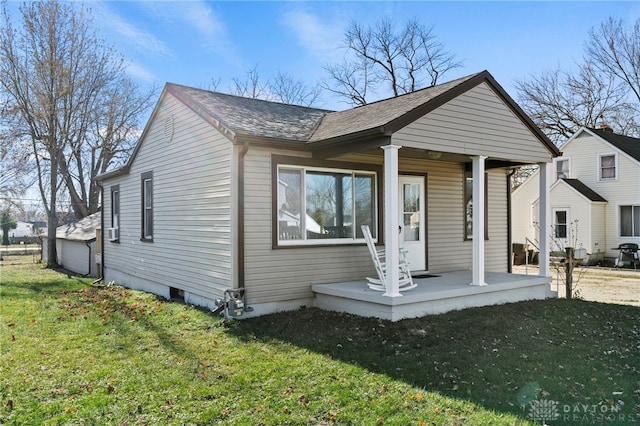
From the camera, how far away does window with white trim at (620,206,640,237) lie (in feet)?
63.4

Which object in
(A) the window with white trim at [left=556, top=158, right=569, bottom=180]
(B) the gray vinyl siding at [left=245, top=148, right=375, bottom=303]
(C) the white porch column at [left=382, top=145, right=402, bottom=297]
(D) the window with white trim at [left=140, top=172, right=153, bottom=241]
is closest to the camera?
(C) the white porch column at [left=382, top=145, right=402, bottom=297]

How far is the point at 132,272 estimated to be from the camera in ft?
38.6

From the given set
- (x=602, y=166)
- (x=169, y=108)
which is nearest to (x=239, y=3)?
(x=169, y=108)

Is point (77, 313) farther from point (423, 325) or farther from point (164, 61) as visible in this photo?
point (164, 61)

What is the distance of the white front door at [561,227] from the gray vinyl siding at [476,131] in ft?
42.6

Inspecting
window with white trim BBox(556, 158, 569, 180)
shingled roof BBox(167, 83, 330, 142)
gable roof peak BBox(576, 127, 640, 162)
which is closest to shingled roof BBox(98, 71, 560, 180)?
shingled roof BBox(167, 83, 330, 142)

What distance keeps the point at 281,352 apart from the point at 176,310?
327 centimetres

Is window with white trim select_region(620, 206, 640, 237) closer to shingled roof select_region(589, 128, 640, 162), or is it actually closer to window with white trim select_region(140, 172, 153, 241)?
shingled roof select_region(589, 128, 640, 162)

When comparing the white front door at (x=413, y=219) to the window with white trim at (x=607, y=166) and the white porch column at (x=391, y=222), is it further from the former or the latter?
the window with white trim at (x=607, y=166)

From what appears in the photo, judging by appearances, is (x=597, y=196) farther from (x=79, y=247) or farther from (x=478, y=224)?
(x=79, y=247)

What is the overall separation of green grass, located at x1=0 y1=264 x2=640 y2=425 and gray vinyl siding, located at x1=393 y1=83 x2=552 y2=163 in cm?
271

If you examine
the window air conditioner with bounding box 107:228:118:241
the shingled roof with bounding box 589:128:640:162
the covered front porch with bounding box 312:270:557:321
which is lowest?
the covered front porch with bounding box 312:270:557:321

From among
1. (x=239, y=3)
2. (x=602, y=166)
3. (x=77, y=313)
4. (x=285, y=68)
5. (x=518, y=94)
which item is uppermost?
(x=285, y=68)

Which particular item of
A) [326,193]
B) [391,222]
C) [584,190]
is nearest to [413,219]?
[326,193]
